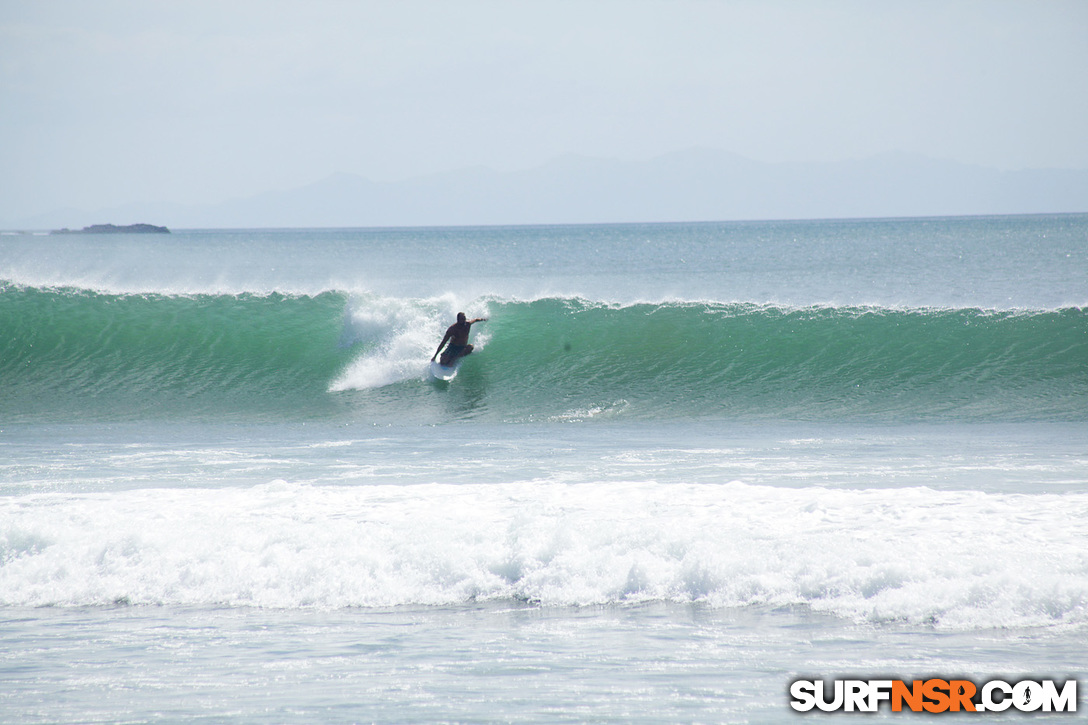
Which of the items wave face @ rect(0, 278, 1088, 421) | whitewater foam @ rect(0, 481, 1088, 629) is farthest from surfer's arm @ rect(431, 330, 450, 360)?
whitewater foam @ rect(0, 481, 1088, 629)

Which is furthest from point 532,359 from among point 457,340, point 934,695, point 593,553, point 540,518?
point 934,695

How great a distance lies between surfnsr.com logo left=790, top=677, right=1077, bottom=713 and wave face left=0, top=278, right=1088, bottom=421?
640 centimetres

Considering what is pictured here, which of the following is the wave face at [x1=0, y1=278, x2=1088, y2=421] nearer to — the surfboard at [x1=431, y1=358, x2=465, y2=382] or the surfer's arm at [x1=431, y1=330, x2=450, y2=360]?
the surfboard at [x1=431, y1=358, x2=465, y2=382]

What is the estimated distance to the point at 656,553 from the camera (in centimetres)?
489

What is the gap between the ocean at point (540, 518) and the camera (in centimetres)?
371

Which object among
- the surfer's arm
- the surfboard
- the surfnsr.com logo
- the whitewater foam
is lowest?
the surfnsr.com logo

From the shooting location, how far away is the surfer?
12.2m

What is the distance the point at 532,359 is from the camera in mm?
12805

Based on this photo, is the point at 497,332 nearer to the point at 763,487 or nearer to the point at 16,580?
the point at 763,487

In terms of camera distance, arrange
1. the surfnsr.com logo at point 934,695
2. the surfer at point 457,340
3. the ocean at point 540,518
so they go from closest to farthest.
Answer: the surfnsr.com logo at point 934,695, the ocean at point 540,518, the surfer at point 457,340

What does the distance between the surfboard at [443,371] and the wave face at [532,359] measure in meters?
0.17

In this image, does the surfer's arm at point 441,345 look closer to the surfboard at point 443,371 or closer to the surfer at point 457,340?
the surfer at point 457,340

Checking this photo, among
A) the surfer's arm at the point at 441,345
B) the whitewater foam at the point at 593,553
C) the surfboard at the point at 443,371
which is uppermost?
the surfer's arm at the point at 441,345

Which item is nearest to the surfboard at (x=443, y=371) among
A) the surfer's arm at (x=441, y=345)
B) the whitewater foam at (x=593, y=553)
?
the surfer's arm at (x=441, y=345)
